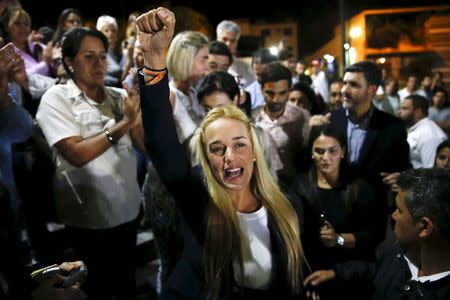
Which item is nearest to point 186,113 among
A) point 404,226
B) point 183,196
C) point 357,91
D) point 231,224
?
point 183,196

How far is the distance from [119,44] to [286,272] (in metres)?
4.34

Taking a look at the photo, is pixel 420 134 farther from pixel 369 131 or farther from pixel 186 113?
pixel 186 113

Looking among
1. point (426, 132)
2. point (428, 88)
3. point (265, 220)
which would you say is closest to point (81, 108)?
point (265, 220)

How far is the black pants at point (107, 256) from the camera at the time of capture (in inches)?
100

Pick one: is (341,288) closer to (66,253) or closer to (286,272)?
(286,272)

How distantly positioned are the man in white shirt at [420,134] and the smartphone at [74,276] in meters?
4.09

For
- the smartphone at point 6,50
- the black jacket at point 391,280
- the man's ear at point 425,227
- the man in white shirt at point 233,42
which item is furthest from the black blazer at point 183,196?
the man in white shirt at point 233,42

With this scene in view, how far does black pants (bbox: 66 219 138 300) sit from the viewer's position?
254 centimetres

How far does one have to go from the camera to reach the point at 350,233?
272 cm

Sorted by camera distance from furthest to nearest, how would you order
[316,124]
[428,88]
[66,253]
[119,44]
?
1. [428,88]
2. [119,44]
3. [316,124]
4. [66,253]

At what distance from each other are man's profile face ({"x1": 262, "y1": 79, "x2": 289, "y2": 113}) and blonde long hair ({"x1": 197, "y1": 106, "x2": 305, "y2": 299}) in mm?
1536

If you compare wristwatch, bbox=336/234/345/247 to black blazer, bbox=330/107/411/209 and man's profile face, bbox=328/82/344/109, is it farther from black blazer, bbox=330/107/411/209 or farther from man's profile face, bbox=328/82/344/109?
man's profile face, bbox=328/82/344/109

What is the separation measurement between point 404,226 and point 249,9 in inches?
760

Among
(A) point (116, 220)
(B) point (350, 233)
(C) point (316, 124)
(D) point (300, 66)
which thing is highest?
(D) point (300, 66)
